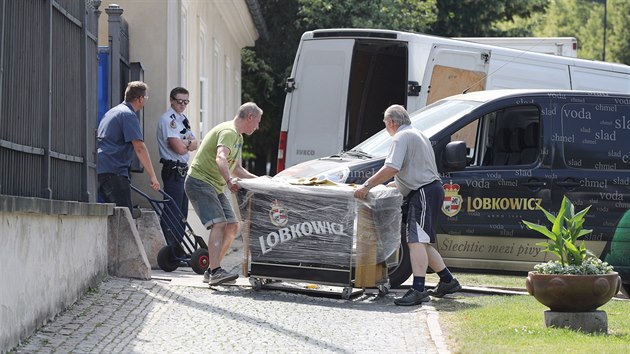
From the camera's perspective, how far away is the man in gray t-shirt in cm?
1084

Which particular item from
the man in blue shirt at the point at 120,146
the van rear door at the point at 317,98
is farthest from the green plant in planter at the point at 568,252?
the van rear door at the point at 317,98

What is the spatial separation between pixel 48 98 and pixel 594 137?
214 inches

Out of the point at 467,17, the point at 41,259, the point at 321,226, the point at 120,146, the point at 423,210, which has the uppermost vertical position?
the point at 467,17

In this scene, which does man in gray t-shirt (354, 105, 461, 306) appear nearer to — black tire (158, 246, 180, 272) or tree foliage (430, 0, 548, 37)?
black tire (158, 246, 180, 272)

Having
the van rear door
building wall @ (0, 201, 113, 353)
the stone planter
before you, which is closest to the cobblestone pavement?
building wall @ (0, 201, 113, 353)

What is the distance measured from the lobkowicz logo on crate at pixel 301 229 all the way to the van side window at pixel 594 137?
2464mm

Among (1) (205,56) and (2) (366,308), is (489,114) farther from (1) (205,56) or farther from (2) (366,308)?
(1) (205,56)

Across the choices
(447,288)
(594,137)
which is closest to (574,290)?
(447,288)

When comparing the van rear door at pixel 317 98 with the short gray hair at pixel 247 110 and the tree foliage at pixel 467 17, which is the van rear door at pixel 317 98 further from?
the tree foliage at pixel 467 17

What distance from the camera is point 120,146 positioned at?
1242 centimetres

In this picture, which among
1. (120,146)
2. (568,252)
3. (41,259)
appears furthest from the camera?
(120,146)

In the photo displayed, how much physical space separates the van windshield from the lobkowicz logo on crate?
1256mm

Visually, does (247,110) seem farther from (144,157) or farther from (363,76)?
(363,76)

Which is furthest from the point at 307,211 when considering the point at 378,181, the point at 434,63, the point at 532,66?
the point at 532,66
